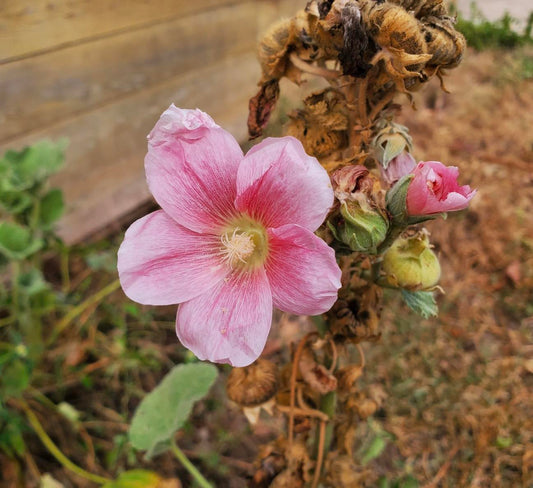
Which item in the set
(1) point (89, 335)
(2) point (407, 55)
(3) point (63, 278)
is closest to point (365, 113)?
(2) point (407, 55)

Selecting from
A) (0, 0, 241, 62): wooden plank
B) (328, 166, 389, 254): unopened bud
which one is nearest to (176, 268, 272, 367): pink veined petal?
(328, 166, 389, 254): unopened bud

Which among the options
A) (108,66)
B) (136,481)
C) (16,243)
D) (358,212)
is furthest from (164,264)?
(108,66)

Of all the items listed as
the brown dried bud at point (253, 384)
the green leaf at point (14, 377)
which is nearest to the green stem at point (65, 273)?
the green leaf at point (14, 377)

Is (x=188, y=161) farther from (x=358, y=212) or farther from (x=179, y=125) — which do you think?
(x=358, y=212)

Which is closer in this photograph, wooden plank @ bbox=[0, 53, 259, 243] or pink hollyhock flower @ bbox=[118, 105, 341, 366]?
Answer: pink hollyhock flower @ bbox=[118, 105, 341, 366]

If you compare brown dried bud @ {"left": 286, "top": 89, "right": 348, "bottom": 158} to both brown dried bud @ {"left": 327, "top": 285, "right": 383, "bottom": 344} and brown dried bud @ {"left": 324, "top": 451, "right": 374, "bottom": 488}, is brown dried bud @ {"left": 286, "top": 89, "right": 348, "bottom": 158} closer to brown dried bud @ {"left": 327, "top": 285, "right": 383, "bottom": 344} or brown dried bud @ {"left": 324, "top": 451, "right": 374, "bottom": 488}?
brown dried bud @ {"left": 327, "top": 285, "right": 383, "bottom": 344}
